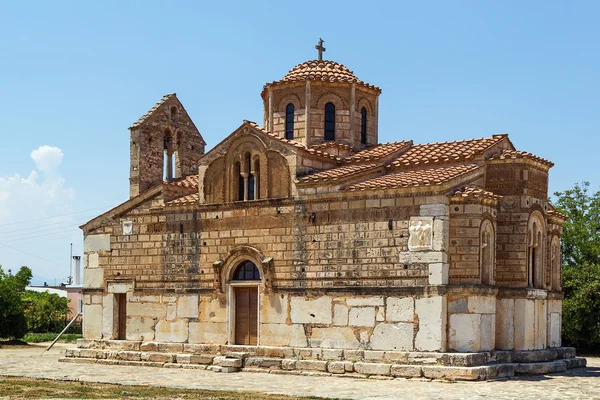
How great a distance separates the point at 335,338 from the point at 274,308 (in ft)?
6.48

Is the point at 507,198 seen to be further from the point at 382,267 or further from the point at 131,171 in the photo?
the point at 131,171

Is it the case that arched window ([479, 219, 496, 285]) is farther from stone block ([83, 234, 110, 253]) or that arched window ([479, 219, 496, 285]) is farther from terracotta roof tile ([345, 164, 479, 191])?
stone block ([83, 234, 110, 253])

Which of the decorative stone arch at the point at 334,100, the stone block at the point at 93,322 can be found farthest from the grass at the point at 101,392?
the decorative stone arch at the point at 334,100

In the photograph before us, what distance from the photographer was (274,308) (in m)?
21.7

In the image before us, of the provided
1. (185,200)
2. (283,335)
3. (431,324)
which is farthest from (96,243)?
(431,324)

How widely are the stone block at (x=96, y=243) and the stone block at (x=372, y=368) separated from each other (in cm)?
903

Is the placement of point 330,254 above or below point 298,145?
below

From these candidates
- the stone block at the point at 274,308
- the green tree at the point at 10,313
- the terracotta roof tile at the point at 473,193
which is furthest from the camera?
the green tree at the point at 10,313

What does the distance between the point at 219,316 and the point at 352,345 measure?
409cm

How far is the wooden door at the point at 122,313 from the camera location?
24.6 metres

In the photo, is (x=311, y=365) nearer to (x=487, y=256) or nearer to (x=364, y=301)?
(x=364, y=301)

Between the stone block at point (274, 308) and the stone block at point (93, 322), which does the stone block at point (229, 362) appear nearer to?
the stone block at point (274, 308)

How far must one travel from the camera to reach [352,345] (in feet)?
66.4

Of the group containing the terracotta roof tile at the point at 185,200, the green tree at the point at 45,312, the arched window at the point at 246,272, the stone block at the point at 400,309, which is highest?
the terracotta roof tile at the point at 185,200
